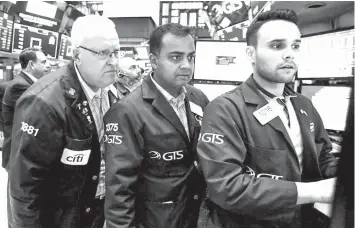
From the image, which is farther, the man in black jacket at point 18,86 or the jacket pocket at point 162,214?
the man in black jacket at point 18,86

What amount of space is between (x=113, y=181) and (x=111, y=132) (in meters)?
0.24

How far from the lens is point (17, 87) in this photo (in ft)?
10.3

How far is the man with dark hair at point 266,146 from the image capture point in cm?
96

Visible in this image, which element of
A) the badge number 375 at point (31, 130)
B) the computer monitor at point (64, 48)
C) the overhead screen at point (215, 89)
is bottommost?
the badge number 375 at point (31, 130)

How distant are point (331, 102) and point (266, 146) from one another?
126 cm

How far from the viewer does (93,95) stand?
5.31 feet

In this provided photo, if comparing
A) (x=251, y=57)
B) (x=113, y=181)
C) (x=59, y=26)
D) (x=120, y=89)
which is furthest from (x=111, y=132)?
(x=59, y=26)

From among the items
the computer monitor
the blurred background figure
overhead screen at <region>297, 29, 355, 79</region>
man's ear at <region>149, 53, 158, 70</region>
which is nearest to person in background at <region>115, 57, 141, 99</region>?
the blurred background figure

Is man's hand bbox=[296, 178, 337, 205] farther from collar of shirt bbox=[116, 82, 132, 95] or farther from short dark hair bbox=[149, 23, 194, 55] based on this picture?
collar of shirt bbox=[116, 82, 132, 95]

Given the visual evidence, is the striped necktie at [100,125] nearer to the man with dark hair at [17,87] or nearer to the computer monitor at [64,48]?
the man with dark hair at [17,87]

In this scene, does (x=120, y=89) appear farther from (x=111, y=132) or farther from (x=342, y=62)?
(x=342, y=62)

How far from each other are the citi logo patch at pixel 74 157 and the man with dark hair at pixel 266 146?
643 mm

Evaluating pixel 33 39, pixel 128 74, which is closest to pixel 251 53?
pixel 128 74

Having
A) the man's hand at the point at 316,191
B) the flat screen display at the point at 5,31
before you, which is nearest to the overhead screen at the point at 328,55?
the man's hand at the point at 316,191
